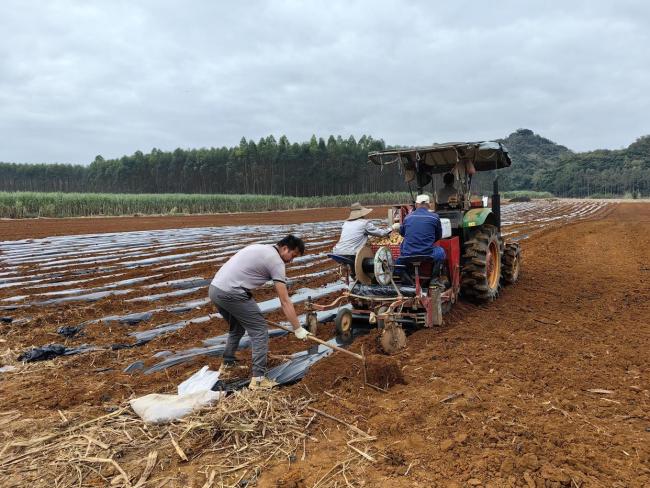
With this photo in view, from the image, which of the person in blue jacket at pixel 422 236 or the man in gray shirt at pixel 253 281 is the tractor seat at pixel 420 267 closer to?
the person in blue jacket at pixel 422 236

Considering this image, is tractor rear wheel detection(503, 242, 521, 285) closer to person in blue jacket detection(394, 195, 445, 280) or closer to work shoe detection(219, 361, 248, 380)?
person in blue jacket detection(394, 195, 445, 280)

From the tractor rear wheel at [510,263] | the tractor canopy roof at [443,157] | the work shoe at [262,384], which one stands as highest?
the tractor canopy roof at [443,157]

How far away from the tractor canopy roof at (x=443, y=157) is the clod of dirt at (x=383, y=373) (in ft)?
11.7

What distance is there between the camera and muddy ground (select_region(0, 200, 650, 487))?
107 inches

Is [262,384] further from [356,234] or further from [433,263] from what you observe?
[433,263]

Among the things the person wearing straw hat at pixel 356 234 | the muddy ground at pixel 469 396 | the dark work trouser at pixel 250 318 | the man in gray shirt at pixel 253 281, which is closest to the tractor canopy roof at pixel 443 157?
the person wearing straw hat at pixel 356 234

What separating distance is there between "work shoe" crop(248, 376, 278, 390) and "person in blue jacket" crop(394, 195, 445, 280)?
Result: 240cm

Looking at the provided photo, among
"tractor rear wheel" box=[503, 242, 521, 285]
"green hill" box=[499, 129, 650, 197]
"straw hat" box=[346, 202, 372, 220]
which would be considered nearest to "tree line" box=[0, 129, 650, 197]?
"green hill" box=[499, 129, 650, 197]

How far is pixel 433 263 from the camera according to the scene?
5.85m

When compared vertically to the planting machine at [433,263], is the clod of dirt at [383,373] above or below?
below

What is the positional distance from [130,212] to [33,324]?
29.4m

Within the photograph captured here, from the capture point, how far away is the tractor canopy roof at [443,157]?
653 cm

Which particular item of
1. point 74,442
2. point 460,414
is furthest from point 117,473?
point 460,414

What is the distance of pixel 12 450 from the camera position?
10.1 feet
